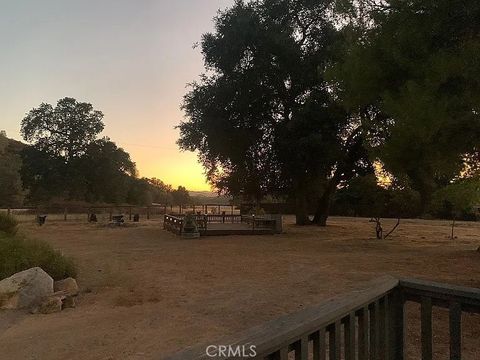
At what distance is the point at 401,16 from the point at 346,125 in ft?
51.0

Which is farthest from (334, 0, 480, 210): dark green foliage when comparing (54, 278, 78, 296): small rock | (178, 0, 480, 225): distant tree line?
(54, 278, 78, 296): small rock

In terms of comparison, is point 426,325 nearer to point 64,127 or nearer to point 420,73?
point 420,73

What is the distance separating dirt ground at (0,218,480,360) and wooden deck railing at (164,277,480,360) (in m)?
1.35

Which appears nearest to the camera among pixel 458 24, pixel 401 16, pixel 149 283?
pixel 458 24

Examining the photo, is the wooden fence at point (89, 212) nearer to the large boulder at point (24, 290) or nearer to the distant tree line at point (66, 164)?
the distant tree line at point (66, 164)

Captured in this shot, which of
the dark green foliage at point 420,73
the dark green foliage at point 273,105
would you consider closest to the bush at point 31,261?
the dark green foliage at point 420,73

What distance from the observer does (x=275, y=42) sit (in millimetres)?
22234

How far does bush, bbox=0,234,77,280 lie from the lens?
29.0 feet

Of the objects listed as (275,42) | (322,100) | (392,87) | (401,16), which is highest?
(275,42)

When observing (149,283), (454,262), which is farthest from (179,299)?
(454,262)

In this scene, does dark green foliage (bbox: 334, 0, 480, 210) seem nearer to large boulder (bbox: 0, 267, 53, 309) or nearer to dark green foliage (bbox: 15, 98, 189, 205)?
large boulder (bbox: 0, 267, 53, 309)

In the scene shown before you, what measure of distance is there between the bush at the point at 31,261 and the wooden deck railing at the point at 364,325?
817 cm

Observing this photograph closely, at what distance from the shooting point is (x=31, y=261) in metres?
9.27

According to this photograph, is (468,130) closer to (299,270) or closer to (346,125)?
(299,270)
